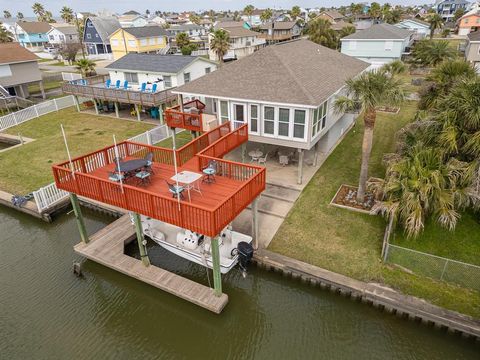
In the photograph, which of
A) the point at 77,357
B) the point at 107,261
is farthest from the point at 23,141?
the point at 77,357

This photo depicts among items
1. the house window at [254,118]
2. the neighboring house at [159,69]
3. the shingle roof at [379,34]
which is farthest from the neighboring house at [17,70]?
the shingle roof at [379,34]

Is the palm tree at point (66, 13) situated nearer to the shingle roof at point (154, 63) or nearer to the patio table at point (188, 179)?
the shingle roof at point (154, 63)

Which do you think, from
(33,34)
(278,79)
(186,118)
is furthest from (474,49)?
(33,34)

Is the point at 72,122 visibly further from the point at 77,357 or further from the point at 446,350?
the point at 446,350

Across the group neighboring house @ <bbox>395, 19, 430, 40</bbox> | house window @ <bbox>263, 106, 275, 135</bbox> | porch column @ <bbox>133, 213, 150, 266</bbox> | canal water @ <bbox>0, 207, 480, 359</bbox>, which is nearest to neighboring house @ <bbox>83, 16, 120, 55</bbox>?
house window @ <bbox>263, 106, 275, 135</bbox>

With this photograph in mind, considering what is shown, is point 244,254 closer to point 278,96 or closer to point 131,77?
point 278,96

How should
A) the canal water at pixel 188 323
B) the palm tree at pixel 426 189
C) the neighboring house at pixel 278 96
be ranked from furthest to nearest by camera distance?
1. the neighboring house at pixel 278 96
2. the palm tree at pixel 426 189
3. the canal water at pixel 188 323
